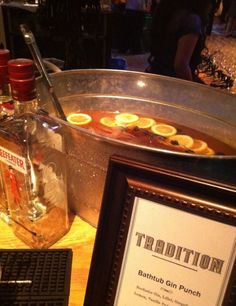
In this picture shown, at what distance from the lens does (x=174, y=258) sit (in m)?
0.40

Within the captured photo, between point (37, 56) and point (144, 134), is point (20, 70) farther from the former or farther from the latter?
point (144, 134)

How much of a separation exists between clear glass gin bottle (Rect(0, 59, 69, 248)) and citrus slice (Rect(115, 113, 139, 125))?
0.61 meters

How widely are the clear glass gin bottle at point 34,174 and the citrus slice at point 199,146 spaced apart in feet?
1.95

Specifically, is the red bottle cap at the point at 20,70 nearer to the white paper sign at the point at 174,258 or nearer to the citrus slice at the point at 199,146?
the white paper sign at the point at 174,258

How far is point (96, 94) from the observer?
1114mm

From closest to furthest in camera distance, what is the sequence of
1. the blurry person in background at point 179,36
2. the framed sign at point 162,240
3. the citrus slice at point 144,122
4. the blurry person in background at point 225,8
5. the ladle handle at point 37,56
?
the framed sign at point 162,240 → the ladle handle at point 37,56 → the citrus slice at point 144,122 → the blurry person in background at point 179,36 → the blurry person in background at point 225,8

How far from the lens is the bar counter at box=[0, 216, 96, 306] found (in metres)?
0.54

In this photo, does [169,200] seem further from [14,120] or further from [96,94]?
[96,94]

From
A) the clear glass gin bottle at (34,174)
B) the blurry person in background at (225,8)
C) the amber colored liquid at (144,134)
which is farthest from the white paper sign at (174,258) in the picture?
the blurry person in background at (225,8)

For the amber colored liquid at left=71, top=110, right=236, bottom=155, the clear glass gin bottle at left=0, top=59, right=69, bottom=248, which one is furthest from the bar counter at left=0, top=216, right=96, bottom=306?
the amber colored liquid at left=71, top=110, right=236, bottom=155

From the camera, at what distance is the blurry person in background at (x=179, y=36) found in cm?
174

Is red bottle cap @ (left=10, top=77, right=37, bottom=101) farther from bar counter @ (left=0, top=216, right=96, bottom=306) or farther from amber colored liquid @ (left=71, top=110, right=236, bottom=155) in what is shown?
amber colored liquid @ (left=71, top=110, right=236, bottom=155)

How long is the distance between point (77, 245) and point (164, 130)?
2.13 ft

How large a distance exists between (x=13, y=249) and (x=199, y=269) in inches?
13.5
